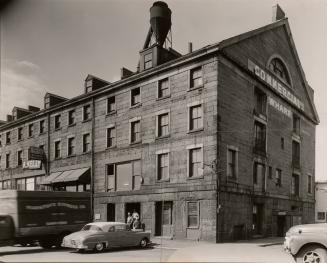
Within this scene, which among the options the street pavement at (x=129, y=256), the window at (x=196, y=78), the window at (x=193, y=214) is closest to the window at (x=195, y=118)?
the window at (x=196, y=78)

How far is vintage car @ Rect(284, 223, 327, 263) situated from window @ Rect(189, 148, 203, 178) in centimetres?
1286

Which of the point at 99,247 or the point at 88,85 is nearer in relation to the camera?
the point at 99,247

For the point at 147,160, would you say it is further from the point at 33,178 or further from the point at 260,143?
the point at 33,178

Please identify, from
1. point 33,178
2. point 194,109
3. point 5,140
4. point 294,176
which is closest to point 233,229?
point 194,109

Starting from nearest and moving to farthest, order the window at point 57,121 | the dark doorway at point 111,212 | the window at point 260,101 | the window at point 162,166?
the window at point 162,166 → the window at point 260,101 → the dark doorway at point 111,212 → the window at point 57,121

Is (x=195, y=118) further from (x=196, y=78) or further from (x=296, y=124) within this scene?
(x=296, y=124)

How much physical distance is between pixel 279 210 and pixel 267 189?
2.76m

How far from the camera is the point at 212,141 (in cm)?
2542

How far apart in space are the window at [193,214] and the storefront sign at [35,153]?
690 inches

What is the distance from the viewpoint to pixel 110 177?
32188mm

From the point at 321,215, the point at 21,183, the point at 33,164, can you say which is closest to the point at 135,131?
the point at 33,164

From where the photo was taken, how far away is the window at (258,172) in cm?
2997

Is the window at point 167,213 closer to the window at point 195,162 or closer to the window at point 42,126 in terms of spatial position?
the window at point 195,162

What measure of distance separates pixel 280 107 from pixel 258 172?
6.53 m
